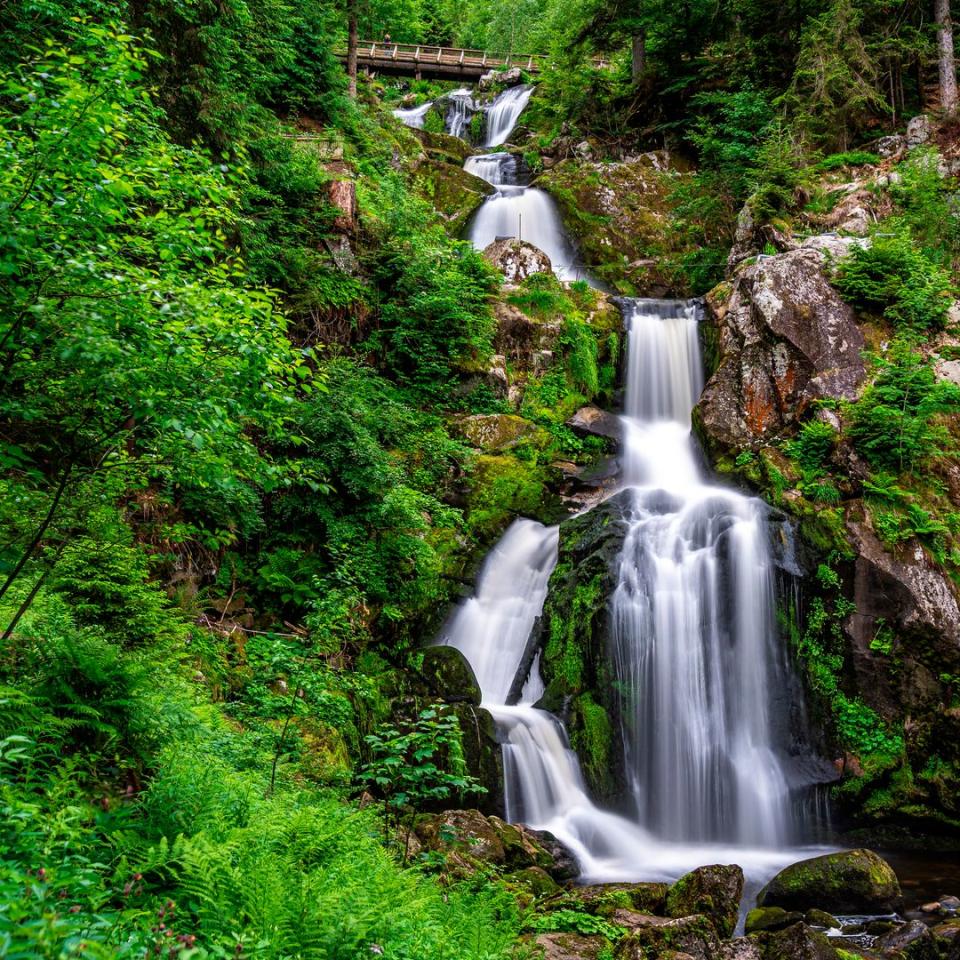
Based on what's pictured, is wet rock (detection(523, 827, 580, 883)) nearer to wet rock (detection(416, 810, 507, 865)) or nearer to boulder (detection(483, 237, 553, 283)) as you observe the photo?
wet rock (detection(416, 810, 507, 865))

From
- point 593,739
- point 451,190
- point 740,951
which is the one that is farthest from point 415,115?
point 740,951

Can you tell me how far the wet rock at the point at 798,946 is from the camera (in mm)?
5914

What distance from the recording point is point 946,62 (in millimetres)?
17016

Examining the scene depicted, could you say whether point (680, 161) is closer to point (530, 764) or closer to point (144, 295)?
point (530, 764)

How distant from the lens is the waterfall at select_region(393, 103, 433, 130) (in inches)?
1162

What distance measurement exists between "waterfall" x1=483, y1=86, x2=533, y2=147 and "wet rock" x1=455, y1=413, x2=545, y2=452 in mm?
18666

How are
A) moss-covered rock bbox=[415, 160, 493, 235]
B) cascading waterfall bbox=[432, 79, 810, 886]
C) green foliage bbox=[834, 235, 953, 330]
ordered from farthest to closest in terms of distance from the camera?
moss-covered rock bbox=[415, 160, 493, 235]
green foliage bbox=[834, 235, 953, 330]
cascading waterfall bbox=[432, 79, 810, 886]

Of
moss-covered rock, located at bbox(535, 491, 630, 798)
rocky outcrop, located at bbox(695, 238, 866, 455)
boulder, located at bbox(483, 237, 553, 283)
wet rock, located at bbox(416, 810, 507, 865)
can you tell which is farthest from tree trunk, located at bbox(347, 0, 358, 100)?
wet rock, located at bbox(416, 810, 507, 865)

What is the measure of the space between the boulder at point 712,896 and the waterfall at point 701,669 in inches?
94.8

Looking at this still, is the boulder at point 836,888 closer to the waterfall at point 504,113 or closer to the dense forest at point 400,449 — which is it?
the dense forest at point 400,449

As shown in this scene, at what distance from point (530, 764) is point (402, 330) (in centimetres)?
906

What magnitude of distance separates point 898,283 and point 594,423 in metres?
6.74

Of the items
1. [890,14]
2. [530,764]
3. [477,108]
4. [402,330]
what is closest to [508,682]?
[530,764]

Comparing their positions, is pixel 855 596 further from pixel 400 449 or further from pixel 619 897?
pixel 400 449
